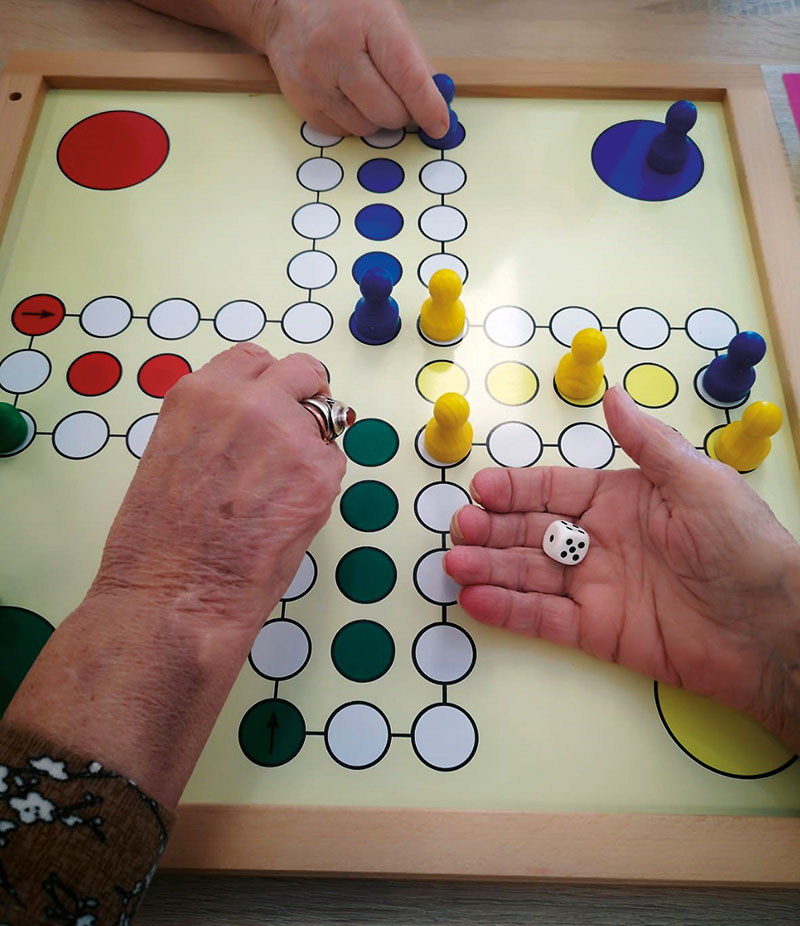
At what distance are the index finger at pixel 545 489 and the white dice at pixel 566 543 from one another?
0.05m

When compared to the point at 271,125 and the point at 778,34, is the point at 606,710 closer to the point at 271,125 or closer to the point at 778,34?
the point at 271,125

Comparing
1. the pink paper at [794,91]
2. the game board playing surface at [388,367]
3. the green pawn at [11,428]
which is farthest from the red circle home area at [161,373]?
the pink paper at [794,91]

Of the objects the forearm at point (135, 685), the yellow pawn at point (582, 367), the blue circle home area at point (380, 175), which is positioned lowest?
the forearm at point (135, 685)

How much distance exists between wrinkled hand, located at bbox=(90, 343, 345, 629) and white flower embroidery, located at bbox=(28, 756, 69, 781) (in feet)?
0.51

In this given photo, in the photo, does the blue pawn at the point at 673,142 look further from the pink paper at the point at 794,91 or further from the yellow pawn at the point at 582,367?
the yellow pawn at the point at 582,367

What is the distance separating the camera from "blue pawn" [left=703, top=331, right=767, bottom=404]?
2.98ft

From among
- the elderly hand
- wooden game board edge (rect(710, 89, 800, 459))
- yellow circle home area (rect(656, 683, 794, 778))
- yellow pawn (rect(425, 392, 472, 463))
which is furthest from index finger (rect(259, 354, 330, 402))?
wooden game board edge (rect(710, 89, 800, 459))

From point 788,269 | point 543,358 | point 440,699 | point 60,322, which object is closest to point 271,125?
point 60,322

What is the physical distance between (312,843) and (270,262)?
2.43ft

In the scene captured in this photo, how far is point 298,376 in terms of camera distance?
0.79 meters

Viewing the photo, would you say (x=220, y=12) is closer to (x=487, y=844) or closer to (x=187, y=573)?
(x=187, y=573)

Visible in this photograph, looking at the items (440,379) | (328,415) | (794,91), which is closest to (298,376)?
(328,415)

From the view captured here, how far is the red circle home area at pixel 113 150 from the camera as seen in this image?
1.15 m

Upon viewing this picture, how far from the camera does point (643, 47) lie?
1280mm
